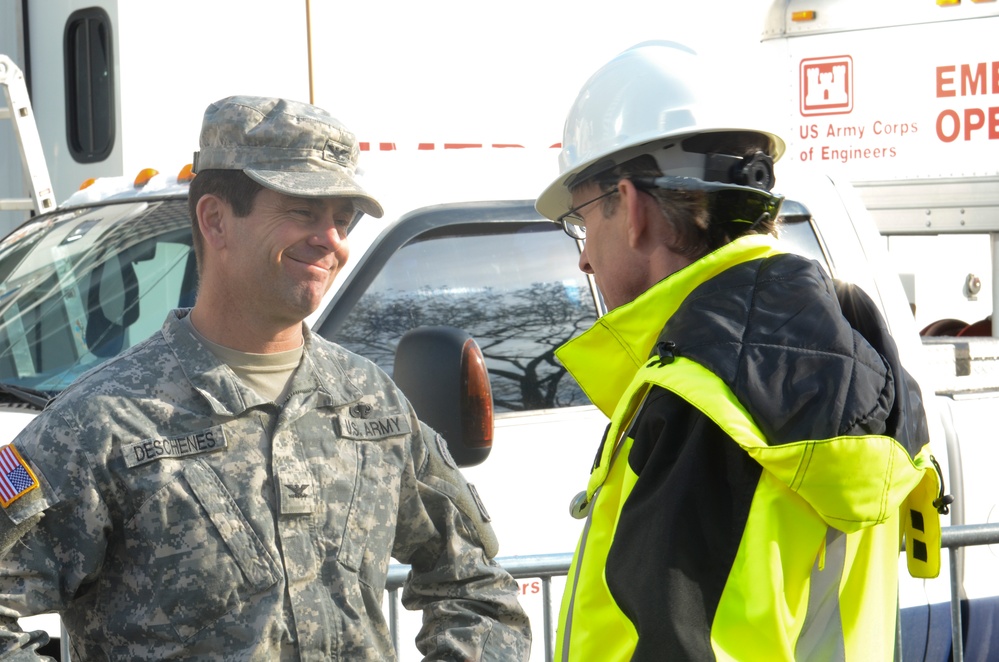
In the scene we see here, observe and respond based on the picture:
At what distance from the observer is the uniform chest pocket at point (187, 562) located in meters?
2.18

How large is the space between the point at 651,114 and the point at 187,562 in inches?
42.0

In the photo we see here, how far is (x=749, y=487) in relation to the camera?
1.77 meters

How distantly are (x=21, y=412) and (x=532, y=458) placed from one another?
140 cm

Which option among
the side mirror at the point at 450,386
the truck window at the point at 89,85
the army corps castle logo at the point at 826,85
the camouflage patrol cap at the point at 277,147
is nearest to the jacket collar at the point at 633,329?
the camouflage patrol cap at the point at 277,147

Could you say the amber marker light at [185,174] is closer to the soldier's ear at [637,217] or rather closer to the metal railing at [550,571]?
the metal railing at [550,571]

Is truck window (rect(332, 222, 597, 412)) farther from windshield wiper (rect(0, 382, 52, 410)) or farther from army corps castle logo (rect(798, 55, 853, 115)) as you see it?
army corps castle logo (rect(798, 55, 853, 115))

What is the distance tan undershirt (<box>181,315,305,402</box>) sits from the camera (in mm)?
2391

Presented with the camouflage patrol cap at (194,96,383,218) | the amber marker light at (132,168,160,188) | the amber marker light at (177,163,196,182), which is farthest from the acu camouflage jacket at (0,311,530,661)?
the amber marker light at (132,168,160,188)

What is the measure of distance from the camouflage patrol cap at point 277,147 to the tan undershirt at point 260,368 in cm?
30

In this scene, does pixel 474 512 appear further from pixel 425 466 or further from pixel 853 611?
pixel 853 611

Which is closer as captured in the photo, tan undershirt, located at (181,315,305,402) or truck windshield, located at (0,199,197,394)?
tan undershirt, located at (181,315,305,402)

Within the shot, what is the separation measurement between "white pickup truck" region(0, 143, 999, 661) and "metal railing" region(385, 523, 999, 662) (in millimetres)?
47

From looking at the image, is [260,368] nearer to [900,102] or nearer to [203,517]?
[203,517]

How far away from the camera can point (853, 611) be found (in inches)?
73.4
